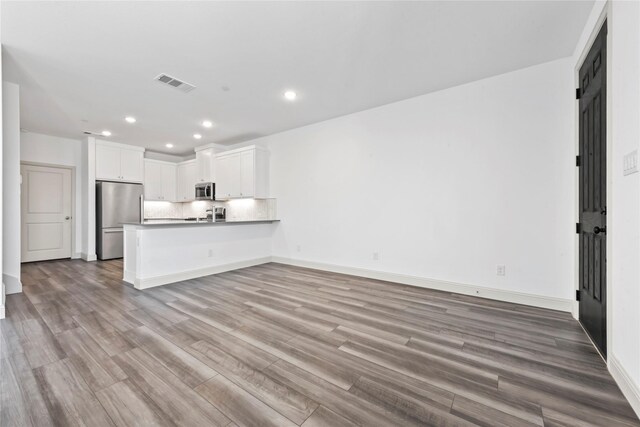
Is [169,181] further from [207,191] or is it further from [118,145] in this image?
[207,191]

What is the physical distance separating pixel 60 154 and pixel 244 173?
4.09m

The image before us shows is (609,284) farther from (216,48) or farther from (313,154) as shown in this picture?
(313,154)

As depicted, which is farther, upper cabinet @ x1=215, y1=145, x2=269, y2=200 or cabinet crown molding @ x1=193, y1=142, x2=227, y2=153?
cabinet crown molding @ x1=193, y1=142, x2=227, y2=153

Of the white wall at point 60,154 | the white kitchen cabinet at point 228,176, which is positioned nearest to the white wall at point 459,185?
the white kitchen cabinet at point 228,176

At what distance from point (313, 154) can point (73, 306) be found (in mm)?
3984

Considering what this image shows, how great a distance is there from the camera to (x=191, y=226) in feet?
14.0

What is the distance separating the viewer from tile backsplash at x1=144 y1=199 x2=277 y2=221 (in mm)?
5844

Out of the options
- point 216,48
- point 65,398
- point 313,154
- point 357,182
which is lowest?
point 65,398

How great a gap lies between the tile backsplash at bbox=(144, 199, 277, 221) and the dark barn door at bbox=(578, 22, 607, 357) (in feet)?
15.5

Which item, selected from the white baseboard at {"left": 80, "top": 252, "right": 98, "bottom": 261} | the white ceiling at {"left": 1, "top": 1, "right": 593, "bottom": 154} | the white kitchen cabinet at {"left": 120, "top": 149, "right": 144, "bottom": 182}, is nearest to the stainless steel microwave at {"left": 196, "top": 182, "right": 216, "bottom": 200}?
the white kitchen cabinet at {"left": 120, "top": 149, "right": 144, "bottom": 182}

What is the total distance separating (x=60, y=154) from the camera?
5.88m

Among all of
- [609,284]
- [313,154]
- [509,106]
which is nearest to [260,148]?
[313,154]

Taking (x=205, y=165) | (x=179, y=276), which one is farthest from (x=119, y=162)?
(x=179, y=276)

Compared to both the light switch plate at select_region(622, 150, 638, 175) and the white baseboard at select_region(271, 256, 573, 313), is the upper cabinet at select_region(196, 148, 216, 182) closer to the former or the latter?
the white baseboard at select_region(271, 256, 573, 313)
